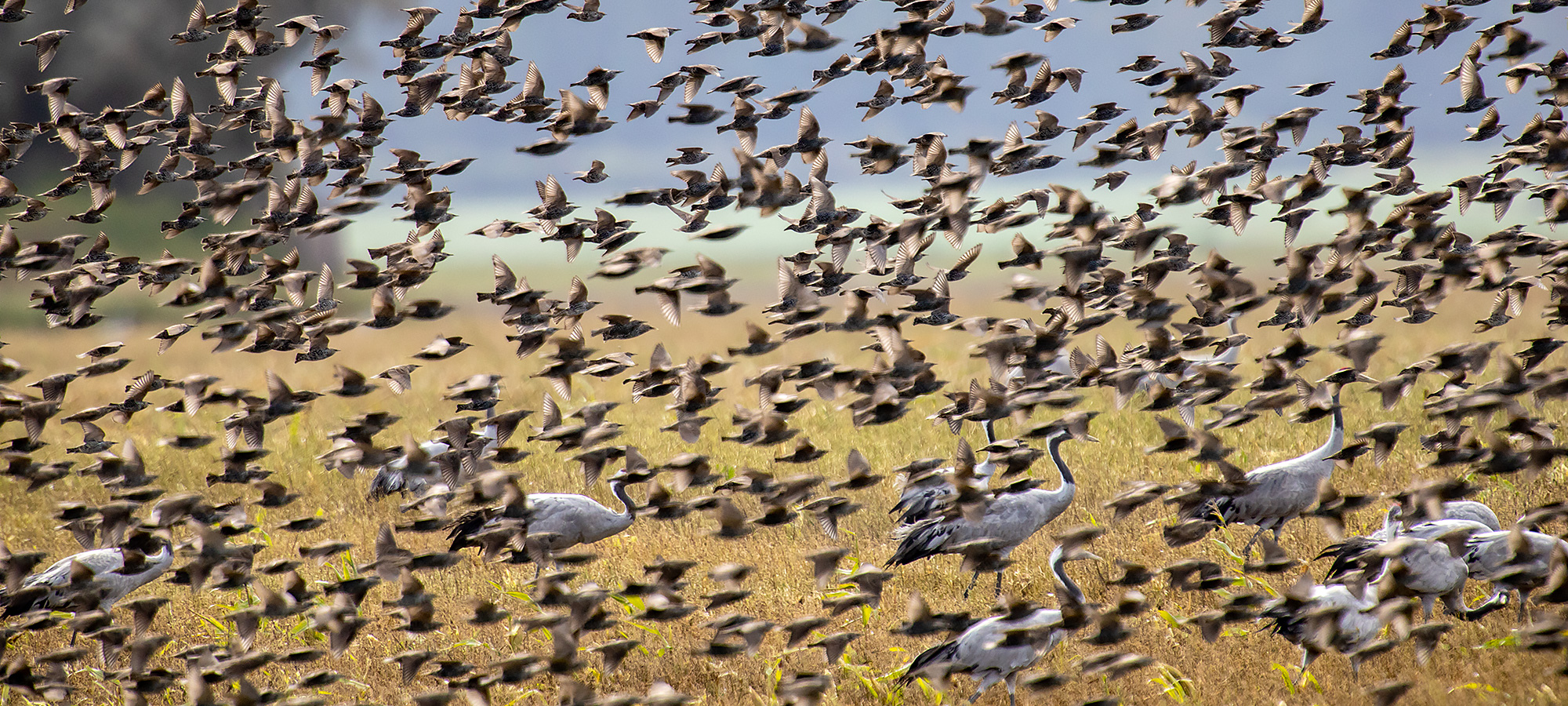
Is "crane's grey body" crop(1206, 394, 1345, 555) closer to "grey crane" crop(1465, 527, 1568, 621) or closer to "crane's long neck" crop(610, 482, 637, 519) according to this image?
"grey crane" crop(1465, 527, 1568, 621)

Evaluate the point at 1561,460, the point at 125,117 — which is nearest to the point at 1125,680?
the point at 1561,460

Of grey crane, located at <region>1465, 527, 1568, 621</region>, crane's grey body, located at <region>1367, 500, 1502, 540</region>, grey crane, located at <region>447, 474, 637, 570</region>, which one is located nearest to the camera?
grey crane, located at <region>1465, 527, 1568, 621</region>

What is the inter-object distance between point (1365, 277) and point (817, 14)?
5101 millimetres

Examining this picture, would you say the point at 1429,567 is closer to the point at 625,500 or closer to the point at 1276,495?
the point at 1276,495

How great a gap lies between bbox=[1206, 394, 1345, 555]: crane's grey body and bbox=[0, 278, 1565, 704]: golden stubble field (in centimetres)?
52

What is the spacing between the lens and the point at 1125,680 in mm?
8289

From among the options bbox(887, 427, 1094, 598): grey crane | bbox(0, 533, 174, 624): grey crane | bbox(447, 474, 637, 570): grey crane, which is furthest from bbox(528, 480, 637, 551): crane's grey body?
bbox(0, 533, 174, 624): grey crane

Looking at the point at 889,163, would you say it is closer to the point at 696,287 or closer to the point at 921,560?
the point at 696,287

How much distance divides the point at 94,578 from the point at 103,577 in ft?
0.85

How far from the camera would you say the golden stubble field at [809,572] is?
319 inches

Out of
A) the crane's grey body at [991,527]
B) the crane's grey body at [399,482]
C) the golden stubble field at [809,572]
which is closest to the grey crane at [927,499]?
the crane's grey body at [991,527]

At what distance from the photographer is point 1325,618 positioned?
7.11 m

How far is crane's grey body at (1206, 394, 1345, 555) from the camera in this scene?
9633mm

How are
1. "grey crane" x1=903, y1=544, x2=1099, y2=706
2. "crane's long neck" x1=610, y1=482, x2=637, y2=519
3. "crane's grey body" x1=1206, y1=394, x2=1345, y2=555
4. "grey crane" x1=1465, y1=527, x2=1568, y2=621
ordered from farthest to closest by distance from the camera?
1. "crane's long neck" x1=610, y1=482, x2=637, y2=519
2. "crane's grey body" x1=1206, y1=394, x2=1345, y2=555
3. "grey crane" x1=903, y1=544, x2=1099, y2=706
4. "grey crane" x1=1465, y1=527, x2=1568, y2=621
